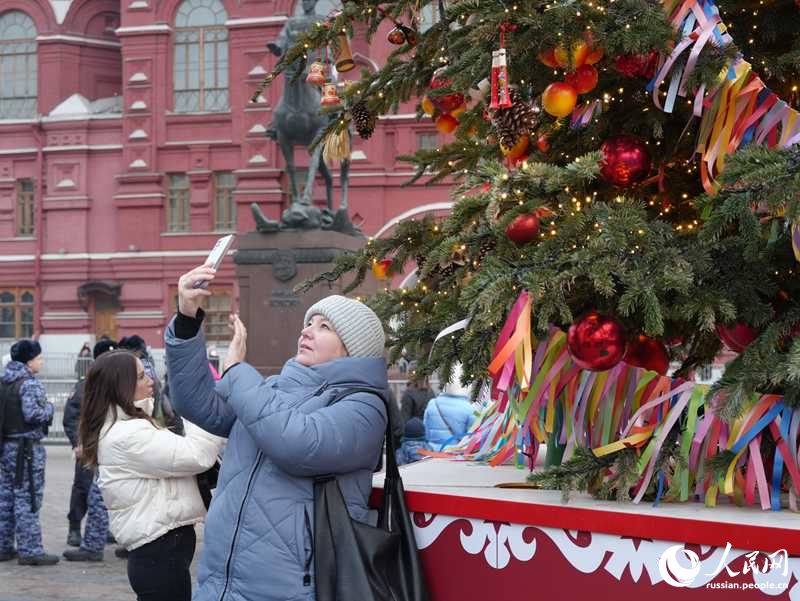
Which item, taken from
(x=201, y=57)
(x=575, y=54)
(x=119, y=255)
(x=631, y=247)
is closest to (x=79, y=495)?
(x=575, y=54)

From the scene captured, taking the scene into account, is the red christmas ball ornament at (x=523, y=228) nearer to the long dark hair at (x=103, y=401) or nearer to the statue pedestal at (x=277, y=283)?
the long dark hair at (x=103, y=401)

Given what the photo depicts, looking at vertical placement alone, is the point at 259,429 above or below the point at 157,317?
above

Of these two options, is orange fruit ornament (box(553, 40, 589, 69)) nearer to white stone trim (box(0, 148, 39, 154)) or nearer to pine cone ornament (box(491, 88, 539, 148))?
pine cone ornament (box(491, 88, 539, 148))

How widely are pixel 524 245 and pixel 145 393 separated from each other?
1.99 metres

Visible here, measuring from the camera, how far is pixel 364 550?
9.87 feet

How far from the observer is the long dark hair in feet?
14.4

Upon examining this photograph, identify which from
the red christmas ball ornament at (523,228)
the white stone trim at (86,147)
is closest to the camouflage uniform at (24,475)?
the red christmas ball ornament at (523,228)

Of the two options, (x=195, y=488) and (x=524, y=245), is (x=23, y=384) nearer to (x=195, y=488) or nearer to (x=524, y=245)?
(x=195, y=488)

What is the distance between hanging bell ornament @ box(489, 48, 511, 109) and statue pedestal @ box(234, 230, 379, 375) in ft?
30.8

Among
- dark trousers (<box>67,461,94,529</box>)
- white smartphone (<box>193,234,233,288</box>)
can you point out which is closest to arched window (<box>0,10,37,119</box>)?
dark trousers (<box>67,461,94,529</box>)

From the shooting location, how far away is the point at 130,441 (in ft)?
13.7

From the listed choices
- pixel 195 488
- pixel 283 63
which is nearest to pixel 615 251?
pixel 283 63

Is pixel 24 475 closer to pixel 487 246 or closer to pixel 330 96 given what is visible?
pixel 330 96

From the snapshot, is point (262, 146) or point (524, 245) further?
point (262, 146)
